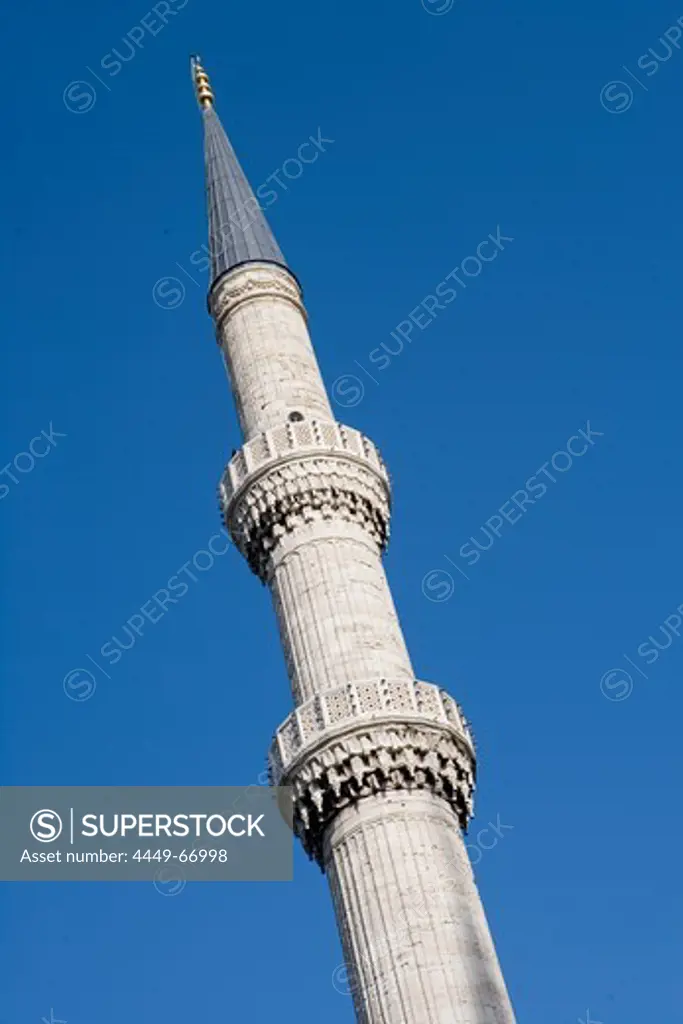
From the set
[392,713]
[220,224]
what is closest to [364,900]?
[392,713]

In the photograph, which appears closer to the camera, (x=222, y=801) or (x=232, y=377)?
(x=222, y=801)

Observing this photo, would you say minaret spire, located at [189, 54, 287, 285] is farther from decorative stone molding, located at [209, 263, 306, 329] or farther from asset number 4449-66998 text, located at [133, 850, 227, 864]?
asset number 4449-66998 text, located at [133, 850, 227, 864]

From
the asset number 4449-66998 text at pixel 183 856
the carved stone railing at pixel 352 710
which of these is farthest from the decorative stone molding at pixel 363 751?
the asset number 4449-66998 text at pixel 183 856

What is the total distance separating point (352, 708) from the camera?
66.0ft

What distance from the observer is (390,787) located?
19.8m

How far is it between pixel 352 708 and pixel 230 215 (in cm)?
1151

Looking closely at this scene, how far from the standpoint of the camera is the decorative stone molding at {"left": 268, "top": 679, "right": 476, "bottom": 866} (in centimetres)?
1986

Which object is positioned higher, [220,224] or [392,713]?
[220,224]

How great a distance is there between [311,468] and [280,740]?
427cm

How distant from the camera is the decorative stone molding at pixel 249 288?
2639 centimetres

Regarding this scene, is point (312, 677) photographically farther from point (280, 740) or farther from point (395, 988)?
point (395, 988)

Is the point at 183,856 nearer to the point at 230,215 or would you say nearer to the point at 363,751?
the point at 363,751

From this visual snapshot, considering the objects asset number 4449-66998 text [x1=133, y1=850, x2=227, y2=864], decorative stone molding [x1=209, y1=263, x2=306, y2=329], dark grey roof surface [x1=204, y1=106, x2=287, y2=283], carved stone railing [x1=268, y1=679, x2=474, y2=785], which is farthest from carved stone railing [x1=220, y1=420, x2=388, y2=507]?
asset number 4449-66998 text [x1=133, y1=850, x2=227, y2=864]

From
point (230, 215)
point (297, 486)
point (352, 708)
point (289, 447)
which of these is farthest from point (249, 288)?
point (352, 708)
